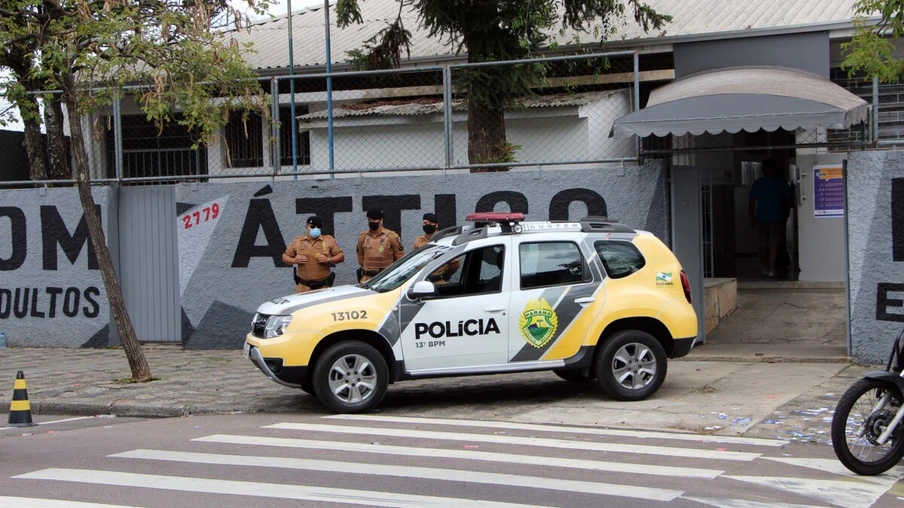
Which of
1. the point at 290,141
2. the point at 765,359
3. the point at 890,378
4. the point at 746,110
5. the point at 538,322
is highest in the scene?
the point at 290,141

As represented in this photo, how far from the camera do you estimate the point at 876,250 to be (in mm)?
11859

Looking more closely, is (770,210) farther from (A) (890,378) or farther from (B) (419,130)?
(A) (890,378)

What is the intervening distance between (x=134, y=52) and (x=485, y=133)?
532cm

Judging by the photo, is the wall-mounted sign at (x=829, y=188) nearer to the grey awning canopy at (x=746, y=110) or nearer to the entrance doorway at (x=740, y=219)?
the entrance doorway at (x=740, y=219)

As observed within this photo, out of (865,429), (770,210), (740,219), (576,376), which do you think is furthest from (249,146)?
(865,429)

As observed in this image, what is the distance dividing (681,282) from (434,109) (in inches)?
262

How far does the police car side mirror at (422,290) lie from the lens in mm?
9594

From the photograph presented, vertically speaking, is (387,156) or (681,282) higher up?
(387,156)

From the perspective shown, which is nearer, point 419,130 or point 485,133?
point 485,133

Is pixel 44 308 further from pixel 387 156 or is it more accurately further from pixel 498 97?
pixel 498 97

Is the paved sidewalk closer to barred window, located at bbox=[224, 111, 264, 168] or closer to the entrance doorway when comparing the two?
the entrance doorway

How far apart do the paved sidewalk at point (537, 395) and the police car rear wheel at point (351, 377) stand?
1.31 feet

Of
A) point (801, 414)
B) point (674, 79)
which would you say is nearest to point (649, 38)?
point (674, 79)

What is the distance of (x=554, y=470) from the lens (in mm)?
7152
